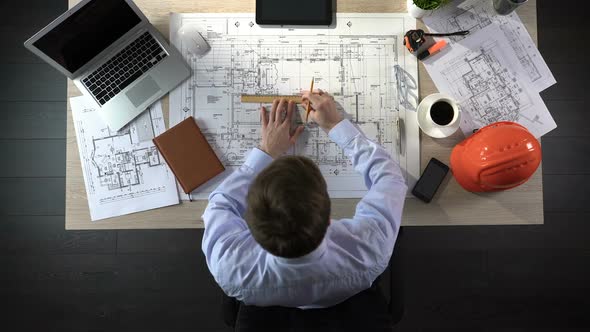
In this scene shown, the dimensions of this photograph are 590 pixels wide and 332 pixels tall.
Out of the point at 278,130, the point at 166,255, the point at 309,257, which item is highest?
the point at 278,130

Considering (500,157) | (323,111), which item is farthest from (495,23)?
(323,111)

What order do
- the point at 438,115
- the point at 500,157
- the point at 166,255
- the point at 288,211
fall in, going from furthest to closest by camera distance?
1. the point at 166,255
2. the point at 438,115
3. the point at 500,157
4. the point at 288,211

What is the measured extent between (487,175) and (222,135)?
0.69 meters

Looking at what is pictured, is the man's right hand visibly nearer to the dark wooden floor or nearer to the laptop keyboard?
the laptop keyboard

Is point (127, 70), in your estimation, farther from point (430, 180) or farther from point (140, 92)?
point (430, 180)

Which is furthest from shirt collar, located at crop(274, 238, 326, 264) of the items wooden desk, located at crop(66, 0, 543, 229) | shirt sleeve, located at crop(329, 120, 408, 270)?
wooden desk, located at crop(66, 0, 543, 229)

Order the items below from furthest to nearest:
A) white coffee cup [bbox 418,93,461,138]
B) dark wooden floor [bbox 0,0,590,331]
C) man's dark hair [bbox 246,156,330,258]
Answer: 1. dark wooden floor [bbox 0,0,590,331]
2. white coffee cup [bbox 418,93,461,138]
3. man's dark hair [bbox 246,156,330,258]

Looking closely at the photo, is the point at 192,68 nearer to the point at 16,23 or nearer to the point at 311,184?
the point at 311,184

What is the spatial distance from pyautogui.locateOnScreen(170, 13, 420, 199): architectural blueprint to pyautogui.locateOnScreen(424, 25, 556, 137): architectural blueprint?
4.2 inches

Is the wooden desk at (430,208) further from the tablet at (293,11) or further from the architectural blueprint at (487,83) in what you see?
the tablet at (293,11)

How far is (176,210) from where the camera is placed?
109cm

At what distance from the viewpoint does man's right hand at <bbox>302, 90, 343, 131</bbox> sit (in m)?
1.07

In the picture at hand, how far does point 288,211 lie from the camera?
0.70 metres

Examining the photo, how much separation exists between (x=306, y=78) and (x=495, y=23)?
0.56 m
